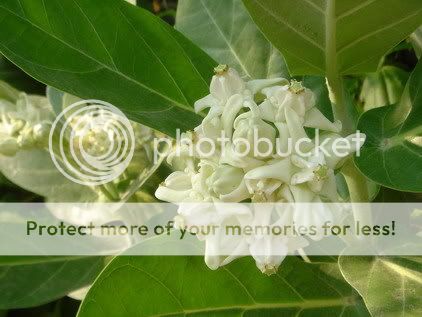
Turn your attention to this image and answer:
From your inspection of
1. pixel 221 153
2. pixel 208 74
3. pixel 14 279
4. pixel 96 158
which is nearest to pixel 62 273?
pixel 14 279

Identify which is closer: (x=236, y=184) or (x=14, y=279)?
(x=236, y=184)

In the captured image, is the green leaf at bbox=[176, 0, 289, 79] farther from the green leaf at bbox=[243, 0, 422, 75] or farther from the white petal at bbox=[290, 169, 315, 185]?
the white petal at bbox=[290, 169, 315, 185]

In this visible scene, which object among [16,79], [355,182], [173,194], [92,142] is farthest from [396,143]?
[16,79]

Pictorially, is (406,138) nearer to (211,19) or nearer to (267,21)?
(267,21)

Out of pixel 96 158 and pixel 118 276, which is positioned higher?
pixel 96 158

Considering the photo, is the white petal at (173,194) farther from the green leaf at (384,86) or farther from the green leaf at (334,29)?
the green leaf at (384,86)

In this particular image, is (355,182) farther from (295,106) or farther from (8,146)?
(8,146)

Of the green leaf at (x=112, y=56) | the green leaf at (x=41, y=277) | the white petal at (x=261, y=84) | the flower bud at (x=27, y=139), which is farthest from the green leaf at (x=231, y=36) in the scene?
the green leaf at (x=41, y=277)
